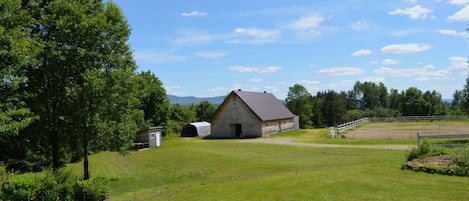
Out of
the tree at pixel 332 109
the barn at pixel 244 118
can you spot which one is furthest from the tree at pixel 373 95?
the barn at pixel 244 118

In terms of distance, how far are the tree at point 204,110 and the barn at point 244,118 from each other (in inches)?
909

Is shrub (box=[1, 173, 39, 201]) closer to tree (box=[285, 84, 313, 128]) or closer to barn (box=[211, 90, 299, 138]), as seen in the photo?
barn (box=[211, 90, 299, 138])

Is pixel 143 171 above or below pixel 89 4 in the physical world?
below

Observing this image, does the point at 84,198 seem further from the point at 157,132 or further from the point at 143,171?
the point at 157,132

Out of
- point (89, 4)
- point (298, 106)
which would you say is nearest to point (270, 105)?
point (298, 106)

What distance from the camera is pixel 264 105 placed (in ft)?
185

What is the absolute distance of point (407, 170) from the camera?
1423 centimetres

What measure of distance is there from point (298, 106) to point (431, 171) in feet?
238

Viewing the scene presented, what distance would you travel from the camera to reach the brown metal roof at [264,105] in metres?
51.7

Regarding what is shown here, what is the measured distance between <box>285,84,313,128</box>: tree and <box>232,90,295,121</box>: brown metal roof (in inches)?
909

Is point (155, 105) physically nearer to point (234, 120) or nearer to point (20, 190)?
point (234, 120)

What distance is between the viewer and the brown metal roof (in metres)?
51.7

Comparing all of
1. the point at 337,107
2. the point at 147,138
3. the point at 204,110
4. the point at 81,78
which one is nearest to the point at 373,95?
the point at 337,107

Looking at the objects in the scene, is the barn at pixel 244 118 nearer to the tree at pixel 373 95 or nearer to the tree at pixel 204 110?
the tree at pixel 204 110
